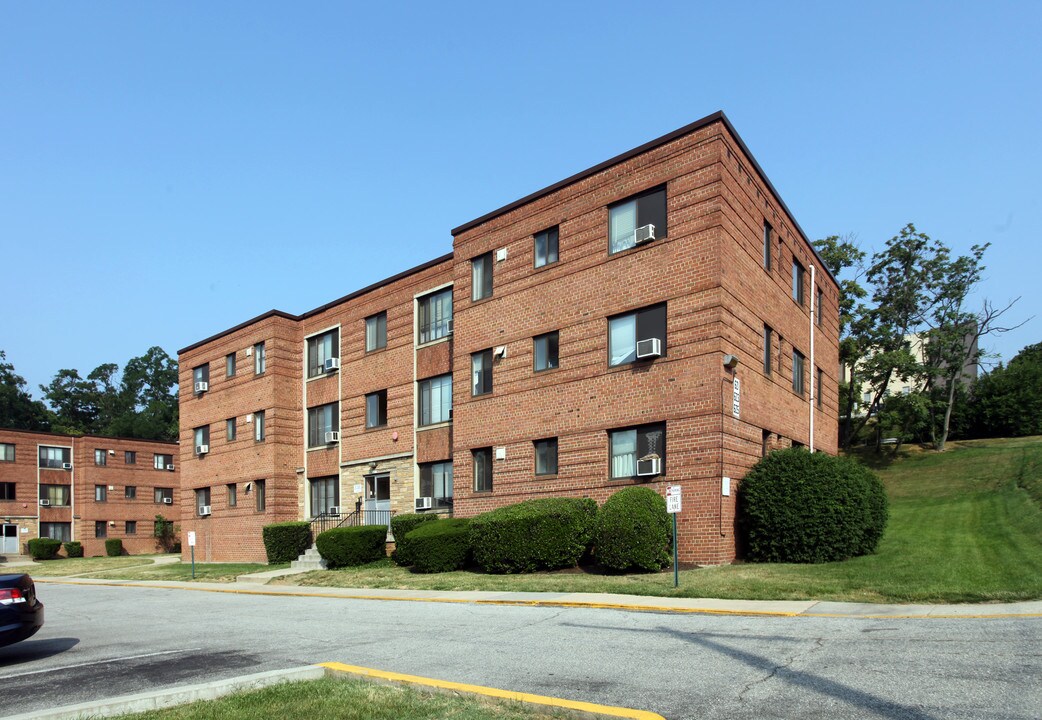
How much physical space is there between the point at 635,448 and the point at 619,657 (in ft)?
39.2

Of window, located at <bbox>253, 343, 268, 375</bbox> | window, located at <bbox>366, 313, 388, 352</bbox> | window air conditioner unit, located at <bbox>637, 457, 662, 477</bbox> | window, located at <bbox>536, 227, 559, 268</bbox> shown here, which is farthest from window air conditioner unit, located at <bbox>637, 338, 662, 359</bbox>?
window, located at <bbox>253, 343, 268, 375</bbox>

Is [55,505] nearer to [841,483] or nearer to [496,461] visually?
[496,461]

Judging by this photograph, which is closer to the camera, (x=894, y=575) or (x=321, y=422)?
(x=894, y=575)

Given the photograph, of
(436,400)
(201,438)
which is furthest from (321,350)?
(201,438)

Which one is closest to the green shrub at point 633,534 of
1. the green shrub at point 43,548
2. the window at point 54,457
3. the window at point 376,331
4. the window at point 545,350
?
the window at point 545,350

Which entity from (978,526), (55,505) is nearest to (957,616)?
(978,526)

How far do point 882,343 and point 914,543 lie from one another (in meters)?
33.5

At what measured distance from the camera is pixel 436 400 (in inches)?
1097

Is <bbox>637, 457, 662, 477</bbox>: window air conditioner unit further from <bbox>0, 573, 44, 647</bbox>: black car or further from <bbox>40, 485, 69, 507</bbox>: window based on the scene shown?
<bbox>40, 485, 69, 507</bbox>: window

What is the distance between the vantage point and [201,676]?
8672mm

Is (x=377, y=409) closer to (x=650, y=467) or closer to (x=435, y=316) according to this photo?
(x=435, y=316)

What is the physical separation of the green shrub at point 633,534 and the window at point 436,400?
949cm

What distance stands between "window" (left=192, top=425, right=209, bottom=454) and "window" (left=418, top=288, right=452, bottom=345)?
48.6 feet

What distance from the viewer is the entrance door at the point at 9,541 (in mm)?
57281
